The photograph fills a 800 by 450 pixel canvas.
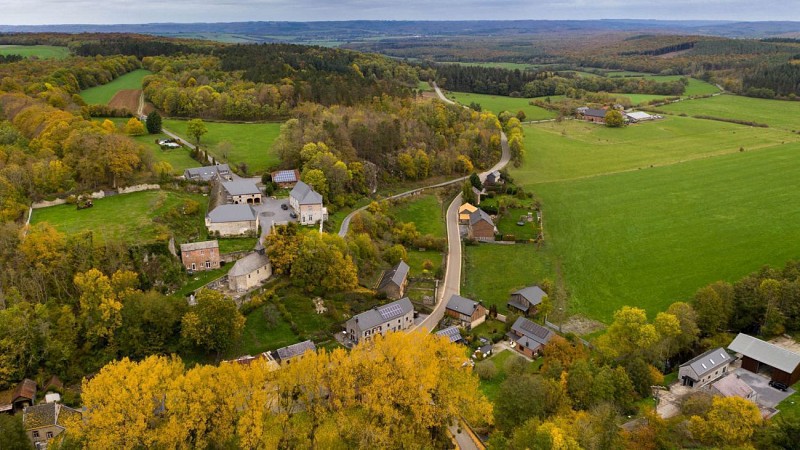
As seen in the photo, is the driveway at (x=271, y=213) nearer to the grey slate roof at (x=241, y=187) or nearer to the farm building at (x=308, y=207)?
the farm building at (x=308, y=207)

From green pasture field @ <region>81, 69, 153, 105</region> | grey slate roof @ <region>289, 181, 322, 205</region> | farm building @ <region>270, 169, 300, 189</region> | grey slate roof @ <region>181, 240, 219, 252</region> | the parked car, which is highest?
green pasture field @ <region>81, 69, 153, 105</region>

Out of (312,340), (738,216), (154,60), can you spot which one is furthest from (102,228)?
(154,60)

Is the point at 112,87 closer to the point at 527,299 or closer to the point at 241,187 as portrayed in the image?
the point at 241,187

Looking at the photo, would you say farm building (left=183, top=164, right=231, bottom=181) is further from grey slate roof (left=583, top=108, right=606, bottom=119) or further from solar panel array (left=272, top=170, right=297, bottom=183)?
grey slate roof (left=583, top=108, right=606, bottom=119)

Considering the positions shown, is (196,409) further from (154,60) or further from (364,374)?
(154,60)

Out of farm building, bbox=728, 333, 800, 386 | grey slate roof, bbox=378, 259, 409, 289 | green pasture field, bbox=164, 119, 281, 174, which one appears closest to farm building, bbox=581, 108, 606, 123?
green pasture field, bbox=164, 119, 281, 174
